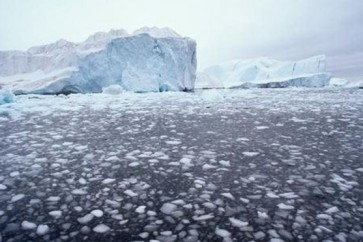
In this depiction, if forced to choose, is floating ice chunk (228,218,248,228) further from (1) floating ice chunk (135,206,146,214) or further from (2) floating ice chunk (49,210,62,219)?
(2) floating ice chunk (49,210,62,219)

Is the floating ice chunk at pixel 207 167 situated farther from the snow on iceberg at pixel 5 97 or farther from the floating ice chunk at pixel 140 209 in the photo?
the snow on iceberg at pixel 5 97

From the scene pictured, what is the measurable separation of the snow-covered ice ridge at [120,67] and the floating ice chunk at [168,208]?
879 inches

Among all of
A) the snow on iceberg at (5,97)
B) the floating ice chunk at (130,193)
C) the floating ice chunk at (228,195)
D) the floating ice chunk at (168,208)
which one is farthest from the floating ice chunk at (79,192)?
the snow on iceberg at (5,97)

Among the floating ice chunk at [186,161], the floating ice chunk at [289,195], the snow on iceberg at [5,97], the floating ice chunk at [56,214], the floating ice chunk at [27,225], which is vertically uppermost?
the floating ice chunk at [289,195]

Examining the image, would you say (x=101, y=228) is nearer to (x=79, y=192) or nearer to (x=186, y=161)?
(x=79, y=192)

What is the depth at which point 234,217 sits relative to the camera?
258cm

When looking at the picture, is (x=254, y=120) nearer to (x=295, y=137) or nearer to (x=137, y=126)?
(x=295, y=137)

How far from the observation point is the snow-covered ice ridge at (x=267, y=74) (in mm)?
43375

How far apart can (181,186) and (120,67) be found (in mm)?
23186

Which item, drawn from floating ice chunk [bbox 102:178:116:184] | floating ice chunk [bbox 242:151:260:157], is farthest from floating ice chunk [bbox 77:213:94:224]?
floating ice chunk [bbox 242:151:260:157]

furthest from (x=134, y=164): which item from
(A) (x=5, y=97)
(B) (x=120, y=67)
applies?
(B) (x=120, y=67)

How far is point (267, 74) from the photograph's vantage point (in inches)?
1918

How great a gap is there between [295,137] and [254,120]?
232 centimetres

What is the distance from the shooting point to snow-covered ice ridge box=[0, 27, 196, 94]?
23.8m
